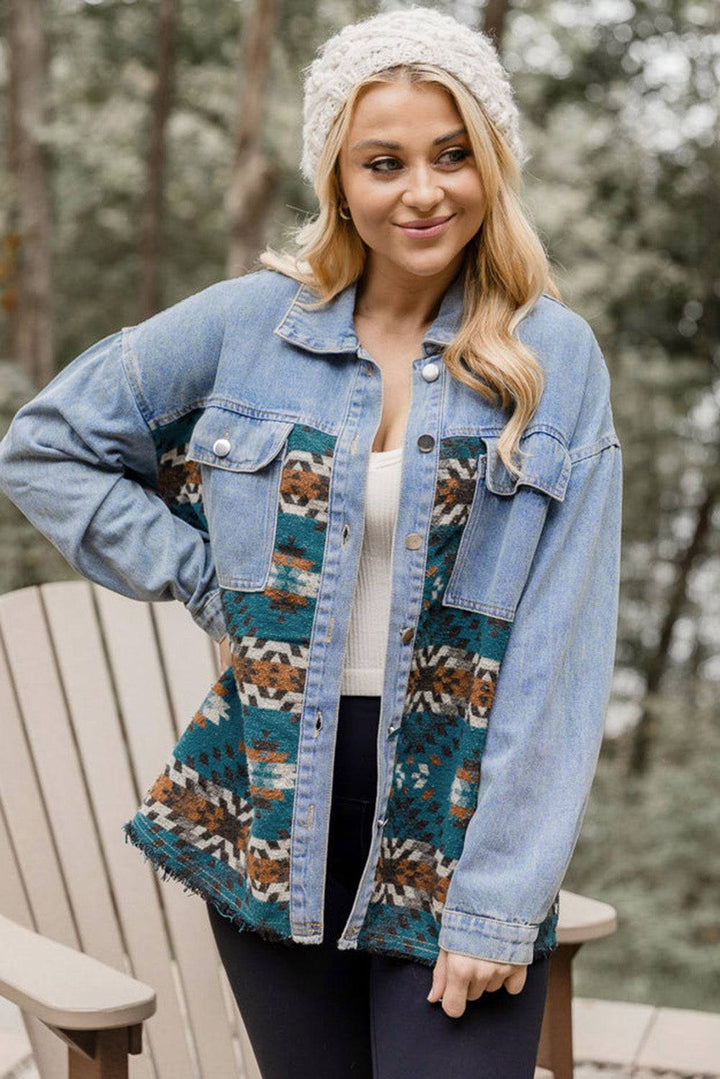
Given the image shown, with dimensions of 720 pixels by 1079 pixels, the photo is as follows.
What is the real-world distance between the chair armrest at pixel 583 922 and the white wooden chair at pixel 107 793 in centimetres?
73

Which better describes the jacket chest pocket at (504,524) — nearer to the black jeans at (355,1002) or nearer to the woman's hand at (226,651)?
the black jeans at (355,1002)

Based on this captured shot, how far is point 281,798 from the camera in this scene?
1885 millimetres

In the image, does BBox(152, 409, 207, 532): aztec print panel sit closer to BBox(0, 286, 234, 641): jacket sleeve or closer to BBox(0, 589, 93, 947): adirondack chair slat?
BBox(0, 286, 234, 641): jacket sleeve

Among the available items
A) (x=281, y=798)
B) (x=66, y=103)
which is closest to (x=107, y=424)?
(x=281, y=798)

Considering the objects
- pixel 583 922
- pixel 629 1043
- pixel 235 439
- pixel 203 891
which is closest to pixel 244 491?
pixel 235 439

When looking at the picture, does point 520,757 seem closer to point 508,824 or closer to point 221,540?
point 508,824

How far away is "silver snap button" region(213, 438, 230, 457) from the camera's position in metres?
1.96

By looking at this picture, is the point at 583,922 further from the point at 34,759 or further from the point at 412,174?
the point at 412,174

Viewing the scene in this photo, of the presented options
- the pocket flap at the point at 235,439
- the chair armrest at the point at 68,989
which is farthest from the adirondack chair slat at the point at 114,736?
the pocket flap at the point at 235,439

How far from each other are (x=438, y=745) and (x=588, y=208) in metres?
8.17

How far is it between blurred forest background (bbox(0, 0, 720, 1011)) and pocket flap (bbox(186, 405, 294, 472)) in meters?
4.65

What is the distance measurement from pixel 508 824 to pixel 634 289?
7.88 meters

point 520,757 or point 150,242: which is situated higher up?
point 150,242

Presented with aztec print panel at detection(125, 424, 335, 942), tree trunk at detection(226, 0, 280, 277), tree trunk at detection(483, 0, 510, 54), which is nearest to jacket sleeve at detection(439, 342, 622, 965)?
aztec print panel at detection(125, 424, 335, 942)
